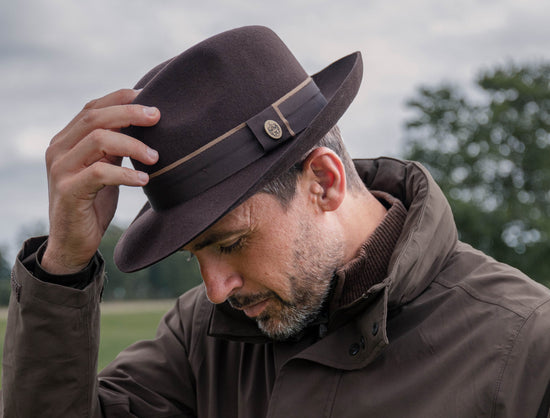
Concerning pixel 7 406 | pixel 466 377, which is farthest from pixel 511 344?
pixel 7 406

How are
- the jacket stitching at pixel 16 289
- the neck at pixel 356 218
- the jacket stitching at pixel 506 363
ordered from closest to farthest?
the jacket stitching at pixel 506 363, the jacket stitching at pixel 16 289, the neck at pixel 356 218

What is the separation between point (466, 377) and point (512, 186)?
3406cm

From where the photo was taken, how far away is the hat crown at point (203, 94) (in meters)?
2.68

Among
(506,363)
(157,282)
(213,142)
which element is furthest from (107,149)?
(157,282)

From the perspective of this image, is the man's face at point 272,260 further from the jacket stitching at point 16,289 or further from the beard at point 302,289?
the jacket stitching at point 16,289

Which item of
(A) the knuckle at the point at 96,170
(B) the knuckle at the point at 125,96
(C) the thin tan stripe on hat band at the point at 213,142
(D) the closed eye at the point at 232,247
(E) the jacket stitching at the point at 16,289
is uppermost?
(B) the knuckle at the point at 125,96

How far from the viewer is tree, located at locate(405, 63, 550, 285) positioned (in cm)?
3319

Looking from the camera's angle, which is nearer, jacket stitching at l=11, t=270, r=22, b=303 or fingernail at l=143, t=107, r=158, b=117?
fingernail at l=143, t=107, r=158, b=117

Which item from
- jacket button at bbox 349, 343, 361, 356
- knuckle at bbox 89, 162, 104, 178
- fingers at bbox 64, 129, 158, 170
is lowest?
jacket button at bbox 349, 343, 361, 356

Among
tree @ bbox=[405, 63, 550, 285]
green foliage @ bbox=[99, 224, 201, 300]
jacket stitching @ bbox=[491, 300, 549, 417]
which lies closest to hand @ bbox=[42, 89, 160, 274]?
jacket stitching @ bbox=[491, 300, 549, 417]

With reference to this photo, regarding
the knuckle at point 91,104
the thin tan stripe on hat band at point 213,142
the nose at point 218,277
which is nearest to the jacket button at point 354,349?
the nose at point 218,277

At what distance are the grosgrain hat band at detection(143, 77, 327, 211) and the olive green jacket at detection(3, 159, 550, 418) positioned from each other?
52 centimetres

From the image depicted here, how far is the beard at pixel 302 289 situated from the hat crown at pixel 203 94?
0.57 m

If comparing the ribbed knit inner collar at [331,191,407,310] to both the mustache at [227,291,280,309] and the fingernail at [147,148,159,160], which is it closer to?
the mustache at [227,291,280,309]
